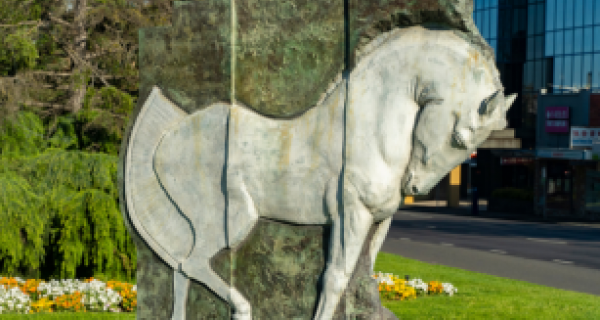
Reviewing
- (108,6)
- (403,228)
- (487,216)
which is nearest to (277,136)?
(108,6)

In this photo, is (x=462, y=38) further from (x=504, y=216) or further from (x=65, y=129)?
(x=504, y=216)

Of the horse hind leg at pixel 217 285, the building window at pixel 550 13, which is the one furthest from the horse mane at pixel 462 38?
the building window at pixel 550 13

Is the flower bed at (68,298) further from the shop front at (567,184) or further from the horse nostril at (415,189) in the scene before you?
the shop front at (567,184)

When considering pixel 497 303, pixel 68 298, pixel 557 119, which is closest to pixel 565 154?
pixel 557 119

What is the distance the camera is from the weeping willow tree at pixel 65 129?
9.94m

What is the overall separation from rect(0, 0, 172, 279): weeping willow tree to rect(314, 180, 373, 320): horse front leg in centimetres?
664

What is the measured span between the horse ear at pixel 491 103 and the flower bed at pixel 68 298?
5.84 m

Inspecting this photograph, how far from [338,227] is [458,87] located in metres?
1.10

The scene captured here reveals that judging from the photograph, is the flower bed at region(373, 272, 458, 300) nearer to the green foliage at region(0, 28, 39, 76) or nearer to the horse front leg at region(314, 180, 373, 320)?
the horse front leg at region(314, 180, 373, 320)

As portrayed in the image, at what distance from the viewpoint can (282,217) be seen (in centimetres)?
415

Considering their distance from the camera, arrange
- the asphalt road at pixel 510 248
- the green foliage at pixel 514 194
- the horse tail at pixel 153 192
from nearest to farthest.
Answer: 1. the horse tail at pixel 153 192
2. the asphalt road at pixel 510 248
3. the green foliage at pixel 514 194

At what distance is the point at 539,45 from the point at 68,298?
111 ft

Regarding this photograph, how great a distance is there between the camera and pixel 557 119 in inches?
1082

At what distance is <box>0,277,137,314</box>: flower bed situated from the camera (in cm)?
816
